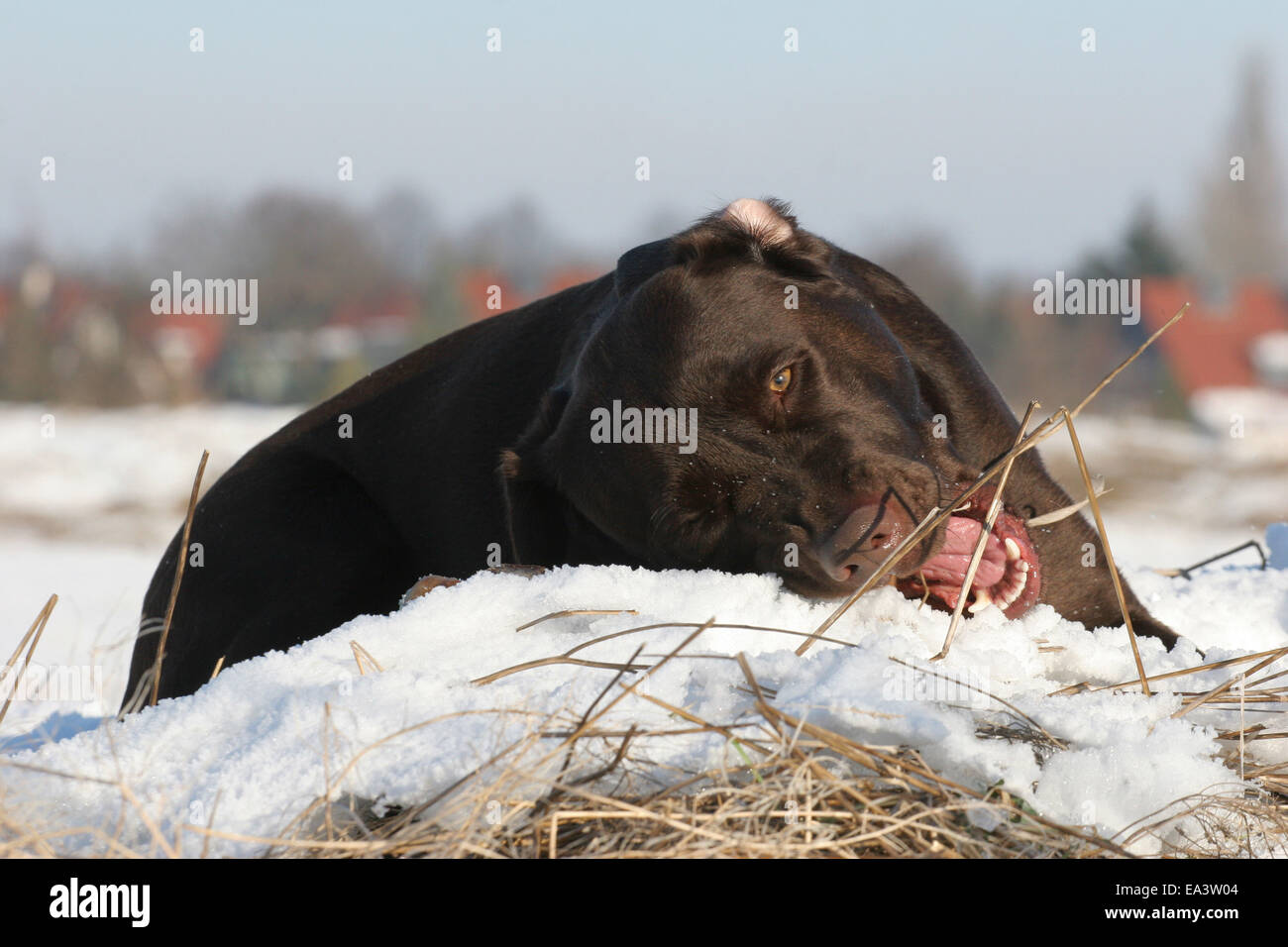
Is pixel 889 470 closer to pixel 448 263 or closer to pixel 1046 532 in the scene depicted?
pixel 1046 532

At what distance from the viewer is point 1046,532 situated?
3.41m

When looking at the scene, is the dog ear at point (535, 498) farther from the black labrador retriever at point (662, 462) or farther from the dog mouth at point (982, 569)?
the dog mouth at point (982, 569)

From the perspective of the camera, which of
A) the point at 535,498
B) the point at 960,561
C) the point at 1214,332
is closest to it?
the point at 960,561

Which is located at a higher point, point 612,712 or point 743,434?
point 743,434

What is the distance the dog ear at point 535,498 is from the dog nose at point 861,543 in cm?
103

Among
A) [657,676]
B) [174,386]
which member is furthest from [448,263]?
[657,676]

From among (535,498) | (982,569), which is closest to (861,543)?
(982,569)

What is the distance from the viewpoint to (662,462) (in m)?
2.94

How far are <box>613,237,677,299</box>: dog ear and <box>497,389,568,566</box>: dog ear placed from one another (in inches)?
14.6

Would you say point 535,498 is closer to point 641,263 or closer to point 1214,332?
point 641,263

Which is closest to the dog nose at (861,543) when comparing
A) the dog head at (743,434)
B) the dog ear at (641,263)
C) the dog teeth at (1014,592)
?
the dog head at (743,434)

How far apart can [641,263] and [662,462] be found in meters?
0.77

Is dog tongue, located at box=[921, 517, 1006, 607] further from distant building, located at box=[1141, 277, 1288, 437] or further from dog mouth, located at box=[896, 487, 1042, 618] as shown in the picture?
distant building, located at box=[1141, 277, 1288, 437]
